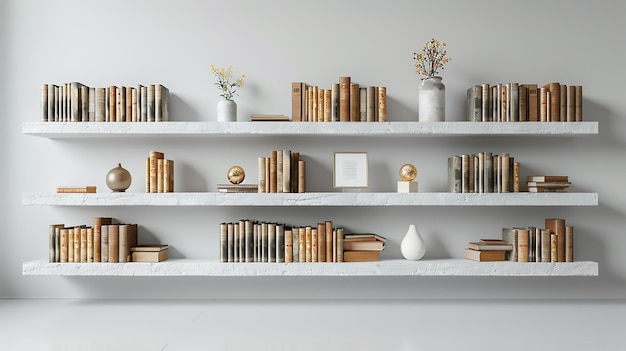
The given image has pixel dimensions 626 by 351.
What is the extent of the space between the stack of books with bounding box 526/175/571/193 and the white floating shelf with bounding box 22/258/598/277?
483mm

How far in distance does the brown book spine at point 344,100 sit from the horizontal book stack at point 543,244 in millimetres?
1340

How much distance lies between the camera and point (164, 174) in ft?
11.2

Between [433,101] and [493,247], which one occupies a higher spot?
[433,101]

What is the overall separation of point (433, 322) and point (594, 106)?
6.51 feet

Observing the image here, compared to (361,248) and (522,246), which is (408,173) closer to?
(361,248)

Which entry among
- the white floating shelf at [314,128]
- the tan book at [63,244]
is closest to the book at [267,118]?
the white floating shelf at [314,128]

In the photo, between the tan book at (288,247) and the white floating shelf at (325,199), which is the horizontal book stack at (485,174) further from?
the tan book at (288,247)

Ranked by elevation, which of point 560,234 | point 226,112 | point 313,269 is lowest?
point 313,269

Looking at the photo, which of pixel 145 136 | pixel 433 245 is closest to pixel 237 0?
pixel 145 136

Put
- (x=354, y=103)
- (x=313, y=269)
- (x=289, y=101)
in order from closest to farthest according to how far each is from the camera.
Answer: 1. (x=313, y=269)
2. (x=354, y=103)
3. (x=289, y=101)

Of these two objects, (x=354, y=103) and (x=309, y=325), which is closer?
(x=309, y=325)

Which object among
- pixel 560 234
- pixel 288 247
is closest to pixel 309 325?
pixel 288 247

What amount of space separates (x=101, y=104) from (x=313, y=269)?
5.85 feet

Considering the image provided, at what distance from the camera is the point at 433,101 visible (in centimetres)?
344
